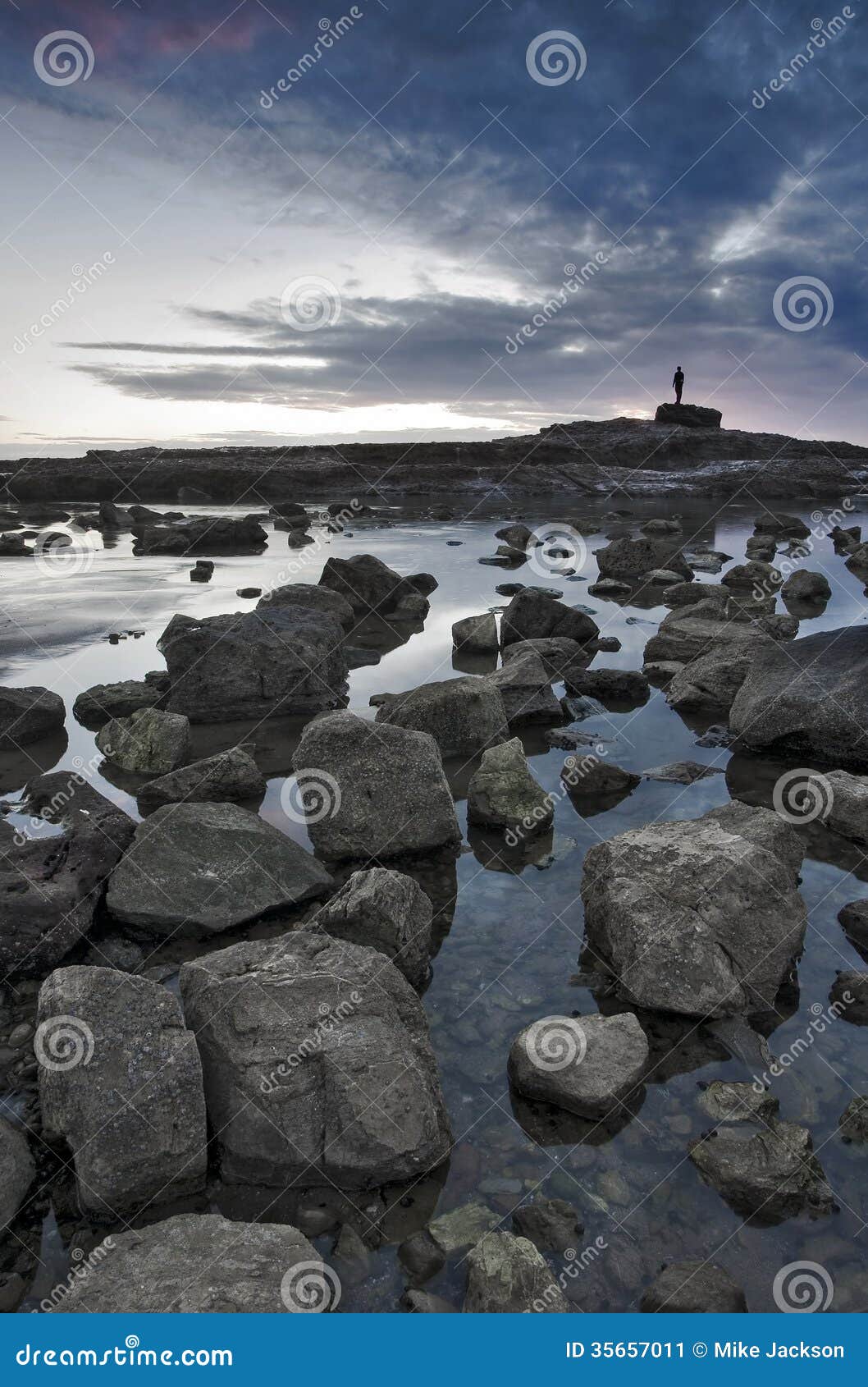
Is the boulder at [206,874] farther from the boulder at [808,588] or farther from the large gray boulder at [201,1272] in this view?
the boulder at [808,588]

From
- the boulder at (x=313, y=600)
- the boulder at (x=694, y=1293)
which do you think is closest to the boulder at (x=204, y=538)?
the boulder at (x=313, y=600)

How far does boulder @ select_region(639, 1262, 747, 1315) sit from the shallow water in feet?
0.27

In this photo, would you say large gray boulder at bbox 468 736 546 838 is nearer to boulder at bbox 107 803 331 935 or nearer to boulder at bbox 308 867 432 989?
boulder at bbox 107 803 331 935

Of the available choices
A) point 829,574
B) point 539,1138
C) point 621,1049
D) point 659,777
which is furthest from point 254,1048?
point 829,574

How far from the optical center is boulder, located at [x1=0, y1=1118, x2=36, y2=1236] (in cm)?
338

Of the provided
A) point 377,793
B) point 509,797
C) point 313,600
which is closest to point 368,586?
point 313,600

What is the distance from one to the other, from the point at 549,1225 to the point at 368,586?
447 inches

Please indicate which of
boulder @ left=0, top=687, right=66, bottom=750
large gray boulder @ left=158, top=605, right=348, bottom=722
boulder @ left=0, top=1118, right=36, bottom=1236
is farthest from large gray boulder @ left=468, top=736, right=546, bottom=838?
boulder @ left=0, top=687, right=66, bottom=750

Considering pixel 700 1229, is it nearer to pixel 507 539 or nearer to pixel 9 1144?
pixel 9 1144

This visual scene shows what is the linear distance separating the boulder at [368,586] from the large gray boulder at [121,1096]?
34.2ft

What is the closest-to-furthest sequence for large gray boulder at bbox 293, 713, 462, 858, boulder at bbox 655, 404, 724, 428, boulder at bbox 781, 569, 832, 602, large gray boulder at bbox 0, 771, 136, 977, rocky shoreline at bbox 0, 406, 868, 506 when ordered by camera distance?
large gray boulder at bbox 0, 771, 136, 977 < large gray boulder at bbox 293, 713, 462, 858 < boulder at bbox 781, 569, 832, 602 < rocky shoreline at bbox 0, 406, 868, 506 < boulder at bbox 655, 404, 724, 428

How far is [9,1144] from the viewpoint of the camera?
352 cm

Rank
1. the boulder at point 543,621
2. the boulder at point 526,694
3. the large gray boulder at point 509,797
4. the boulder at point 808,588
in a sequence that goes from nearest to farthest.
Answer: the large gray boulder at point 509,797, the boulder at point 526,694, the boulder at point 543,621, the boulder at point 808,588

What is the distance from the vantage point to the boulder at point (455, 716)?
26.0ft
